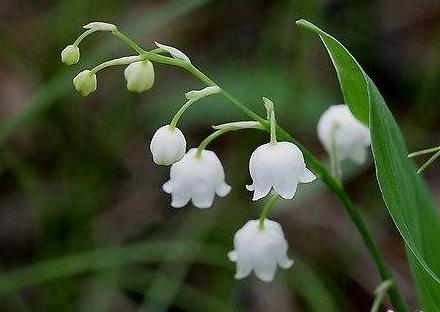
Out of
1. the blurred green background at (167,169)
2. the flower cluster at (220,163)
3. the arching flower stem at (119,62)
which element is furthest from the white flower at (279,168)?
the blurred green background at (167,169)

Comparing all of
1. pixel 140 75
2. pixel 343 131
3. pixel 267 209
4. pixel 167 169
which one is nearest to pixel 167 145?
pixel 140 75

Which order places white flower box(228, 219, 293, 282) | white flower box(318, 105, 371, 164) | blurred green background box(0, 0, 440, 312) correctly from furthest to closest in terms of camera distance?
blurred green background box(0, 0, 440, 312)
white flower box(318, 105, 371, 164)
white flower box(228, 219, 293, 282)

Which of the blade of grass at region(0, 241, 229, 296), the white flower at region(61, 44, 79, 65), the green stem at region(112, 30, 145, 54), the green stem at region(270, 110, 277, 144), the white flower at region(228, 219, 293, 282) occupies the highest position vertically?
the green stem at region(112, 30, 145, 54)

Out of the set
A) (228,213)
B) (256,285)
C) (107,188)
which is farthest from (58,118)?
(256,285)

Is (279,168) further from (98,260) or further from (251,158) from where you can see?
(98,260)

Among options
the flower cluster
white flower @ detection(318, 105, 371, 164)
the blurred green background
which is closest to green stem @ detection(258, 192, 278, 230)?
the flower cluster

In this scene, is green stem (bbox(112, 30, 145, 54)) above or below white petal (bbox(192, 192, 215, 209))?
above

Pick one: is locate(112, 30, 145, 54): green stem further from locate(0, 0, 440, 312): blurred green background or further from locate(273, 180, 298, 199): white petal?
locate(0, 0, 440, 312): blurred green background
